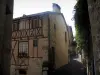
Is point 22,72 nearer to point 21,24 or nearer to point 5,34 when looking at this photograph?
point 21,24

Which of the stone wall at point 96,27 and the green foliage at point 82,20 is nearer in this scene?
the stone wall at point 96,27

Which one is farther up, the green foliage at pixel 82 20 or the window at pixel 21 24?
the window at pixel 21 24

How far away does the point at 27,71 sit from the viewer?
12.5 m

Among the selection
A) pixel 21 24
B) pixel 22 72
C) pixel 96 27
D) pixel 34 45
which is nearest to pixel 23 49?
pixel 34 45

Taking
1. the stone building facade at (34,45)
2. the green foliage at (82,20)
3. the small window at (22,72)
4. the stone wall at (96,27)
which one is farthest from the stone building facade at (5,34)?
the small window at (22,72)

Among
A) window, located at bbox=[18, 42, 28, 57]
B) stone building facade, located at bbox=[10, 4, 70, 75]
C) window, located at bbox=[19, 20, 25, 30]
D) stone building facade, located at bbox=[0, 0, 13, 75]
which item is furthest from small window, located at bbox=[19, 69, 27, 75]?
stone building facade, located at bbox=[0, 0, 13, 75]

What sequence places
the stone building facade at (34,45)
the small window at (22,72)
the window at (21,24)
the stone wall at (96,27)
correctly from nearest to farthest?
the stone wall at (96,27), the stone building facade at (34,45), the small window at (22,72), the window at (21,24)

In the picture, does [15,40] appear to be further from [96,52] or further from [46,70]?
[96,52]

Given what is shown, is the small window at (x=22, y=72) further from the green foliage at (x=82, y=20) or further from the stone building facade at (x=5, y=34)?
the stone building facade at (x=5, y=34)

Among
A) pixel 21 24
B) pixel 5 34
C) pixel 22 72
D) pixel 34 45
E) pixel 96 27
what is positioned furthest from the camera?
pixel 21 24

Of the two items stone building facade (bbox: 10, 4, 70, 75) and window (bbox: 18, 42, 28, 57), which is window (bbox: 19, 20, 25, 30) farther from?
window (bbox: 18, 42, 28, 57)

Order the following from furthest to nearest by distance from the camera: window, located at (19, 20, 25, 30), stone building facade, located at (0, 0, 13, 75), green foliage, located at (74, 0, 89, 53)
Answer: window, located at (19, 20, 25, 30), green foliage, located at (74, 0, 89, 53), stone building facade, located at (0, 0, 13, 75)

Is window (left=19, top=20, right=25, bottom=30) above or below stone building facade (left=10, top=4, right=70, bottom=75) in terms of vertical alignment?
above

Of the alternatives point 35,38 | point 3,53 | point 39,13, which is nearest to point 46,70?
point 35,38
